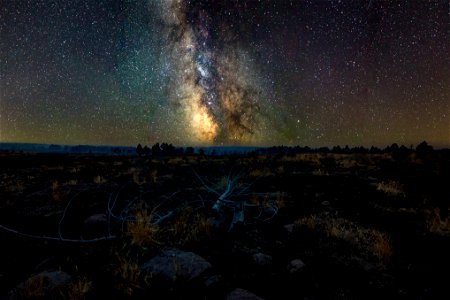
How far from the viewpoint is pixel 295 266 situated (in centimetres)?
428

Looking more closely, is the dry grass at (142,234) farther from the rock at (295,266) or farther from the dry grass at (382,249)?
the dry grass at (382,249)

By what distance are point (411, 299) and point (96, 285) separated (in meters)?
4.24

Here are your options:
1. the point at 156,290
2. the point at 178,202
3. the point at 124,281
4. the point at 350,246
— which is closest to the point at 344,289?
the point at 350,246

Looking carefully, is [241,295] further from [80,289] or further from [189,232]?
[189,232]

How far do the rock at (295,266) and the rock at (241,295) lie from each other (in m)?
1.02

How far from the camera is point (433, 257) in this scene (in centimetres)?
470

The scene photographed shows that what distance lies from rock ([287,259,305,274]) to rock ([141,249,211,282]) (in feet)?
4.23

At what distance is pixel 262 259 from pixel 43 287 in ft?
10.4

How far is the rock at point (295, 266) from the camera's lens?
165 inches

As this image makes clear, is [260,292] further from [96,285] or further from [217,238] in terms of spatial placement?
[96,285]

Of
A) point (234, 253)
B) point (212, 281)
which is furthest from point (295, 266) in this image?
point (212, 281)

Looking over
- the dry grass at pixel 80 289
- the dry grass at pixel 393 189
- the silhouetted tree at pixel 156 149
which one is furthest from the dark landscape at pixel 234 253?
the silhouetted tree at pixel 156 149

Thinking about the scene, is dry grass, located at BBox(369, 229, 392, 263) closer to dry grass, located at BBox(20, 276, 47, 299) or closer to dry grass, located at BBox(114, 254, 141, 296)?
dry grass, located at BBox(114, 254, 141, 296)

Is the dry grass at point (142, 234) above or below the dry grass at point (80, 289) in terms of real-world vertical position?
above
